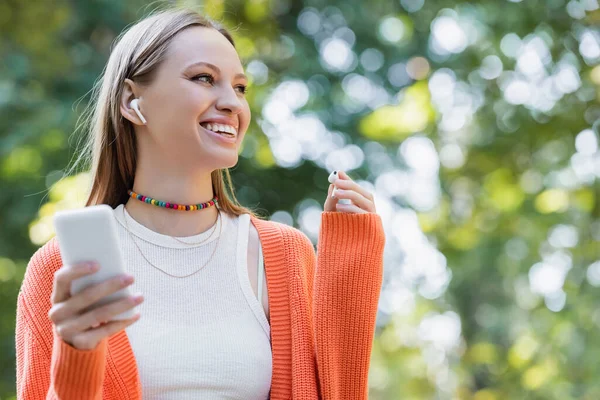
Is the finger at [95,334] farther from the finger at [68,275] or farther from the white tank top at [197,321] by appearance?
the white tank top at [197,321]

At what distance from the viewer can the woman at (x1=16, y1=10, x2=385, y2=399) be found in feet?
5.95

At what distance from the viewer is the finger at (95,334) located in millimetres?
1442

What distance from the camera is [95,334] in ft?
4.79

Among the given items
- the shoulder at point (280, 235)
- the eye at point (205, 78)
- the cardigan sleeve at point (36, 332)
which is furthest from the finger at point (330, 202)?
the cardigan sleeve at point (36, 332)

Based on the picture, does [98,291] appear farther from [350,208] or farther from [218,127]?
[350,208]

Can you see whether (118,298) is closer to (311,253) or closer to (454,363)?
(311,253)

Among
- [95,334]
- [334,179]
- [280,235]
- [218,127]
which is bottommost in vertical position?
[95,334]

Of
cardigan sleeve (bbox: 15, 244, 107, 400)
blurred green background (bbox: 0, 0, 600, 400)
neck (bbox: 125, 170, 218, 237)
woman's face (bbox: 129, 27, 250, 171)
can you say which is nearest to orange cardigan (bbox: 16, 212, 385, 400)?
cardigan sleeve (bbox: 15, 244, 107, 400)

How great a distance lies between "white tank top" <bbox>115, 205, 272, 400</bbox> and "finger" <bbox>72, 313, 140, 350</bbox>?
0.32 meters

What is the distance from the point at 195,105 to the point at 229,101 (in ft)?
0.26

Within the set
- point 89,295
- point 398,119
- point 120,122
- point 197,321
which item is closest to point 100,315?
point 89,295

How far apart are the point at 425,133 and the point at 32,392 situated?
3.69m

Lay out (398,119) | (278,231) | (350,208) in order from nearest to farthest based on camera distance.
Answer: (350,208) → (278,231) → (398,119)

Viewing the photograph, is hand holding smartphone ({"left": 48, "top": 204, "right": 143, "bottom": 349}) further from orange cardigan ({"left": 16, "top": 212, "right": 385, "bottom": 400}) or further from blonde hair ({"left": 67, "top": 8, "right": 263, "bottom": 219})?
blonde hair ({"left": 67, "top": 8, "right": 263, "bottom": 219})
